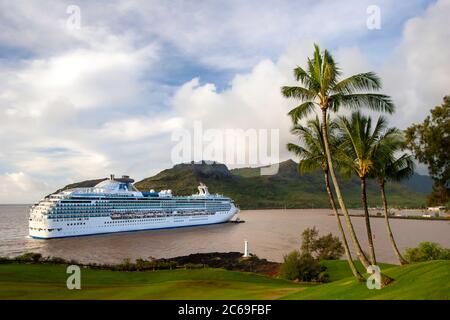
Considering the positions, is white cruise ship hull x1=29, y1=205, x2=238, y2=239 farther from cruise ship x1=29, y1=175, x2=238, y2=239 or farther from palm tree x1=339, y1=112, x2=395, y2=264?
palm tree x1=339, y1=112, x2=395, y2=264

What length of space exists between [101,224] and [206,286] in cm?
5976

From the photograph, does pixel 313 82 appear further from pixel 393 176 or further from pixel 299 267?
pixel 299 267

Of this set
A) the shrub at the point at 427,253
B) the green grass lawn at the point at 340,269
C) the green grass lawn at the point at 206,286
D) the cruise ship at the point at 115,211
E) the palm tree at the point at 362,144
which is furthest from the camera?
the cruise ship at the point at 115,211

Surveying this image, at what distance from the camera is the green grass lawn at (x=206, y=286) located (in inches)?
392

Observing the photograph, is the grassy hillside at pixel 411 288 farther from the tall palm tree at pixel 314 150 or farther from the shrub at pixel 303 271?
the shrub at pixel 303 271

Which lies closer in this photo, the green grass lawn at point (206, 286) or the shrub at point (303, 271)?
the green grass lawn at point (206, 286)

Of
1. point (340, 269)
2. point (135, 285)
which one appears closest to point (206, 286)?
point (135, 285)

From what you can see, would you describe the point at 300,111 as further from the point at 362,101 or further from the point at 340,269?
the point at 340,269

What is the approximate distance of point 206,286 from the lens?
18.9 m

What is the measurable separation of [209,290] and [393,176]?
40.7 ft

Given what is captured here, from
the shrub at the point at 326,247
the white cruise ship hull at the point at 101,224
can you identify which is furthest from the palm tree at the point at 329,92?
the white cruise ship hull at the point at 101,224

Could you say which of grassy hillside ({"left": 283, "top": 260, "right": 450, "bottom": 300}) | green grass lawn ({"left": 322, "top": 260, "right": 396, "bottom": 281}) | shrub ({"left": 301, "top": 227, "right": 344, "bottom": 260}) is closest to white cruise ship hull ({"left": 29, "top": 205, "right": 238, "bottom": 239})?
shrub ({"left": 301, "top": 227, "right": 344, "bottom": 260})

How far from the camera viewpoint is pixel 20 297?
15.3 m
